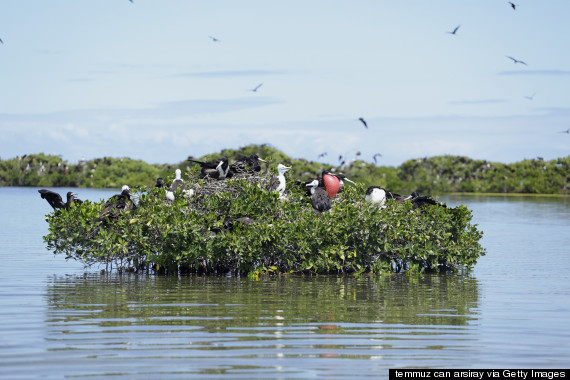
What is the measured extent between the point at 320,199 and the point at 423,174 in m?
75.8

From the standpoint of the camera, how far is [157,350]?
28.9 ft

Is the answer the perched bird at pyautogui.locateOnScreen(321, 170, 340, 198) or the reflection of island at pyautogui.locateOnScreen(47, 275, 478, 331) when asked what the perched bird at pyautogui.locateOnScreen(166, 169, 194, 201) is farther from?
the perched bird at pyautogui.locateOnScreen(321, 170, 340, 198)

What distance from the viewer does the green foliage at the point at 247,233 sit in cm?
1551

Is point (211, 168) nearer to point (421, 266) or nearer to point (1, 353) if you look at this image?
point (421, 266)

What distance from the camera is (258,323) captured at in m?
10.6

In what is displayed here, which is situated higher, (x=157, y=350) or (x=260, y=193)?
(x=260, y=193)

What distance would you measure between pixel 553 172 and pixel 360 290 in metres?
77.5

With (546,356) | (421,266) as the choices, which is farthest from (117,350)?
(421,266)

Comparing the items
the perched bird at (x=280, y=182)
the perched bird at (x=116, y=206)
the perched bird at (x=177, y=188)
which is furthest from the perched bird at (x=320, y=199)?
the perched bird at (x=116, y=206)

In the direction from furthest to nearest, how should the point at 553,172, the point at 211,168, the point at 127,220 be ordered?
the point at 553,172 → the point at 211,168 → the point at 127,220

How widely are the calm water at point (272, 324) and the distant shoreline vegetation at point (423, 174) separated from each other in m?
66.6

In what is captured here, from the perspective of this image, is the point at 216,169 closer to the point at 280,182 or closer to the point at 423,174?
the point at 280,182

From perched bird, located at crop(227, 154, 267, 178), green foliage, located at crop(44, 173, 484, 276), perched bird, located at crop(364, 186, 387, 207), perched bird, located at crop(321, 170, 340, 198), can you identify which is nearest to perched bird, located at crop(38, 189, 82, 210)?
green foliage, located at crop(44, 173, 484, 276)

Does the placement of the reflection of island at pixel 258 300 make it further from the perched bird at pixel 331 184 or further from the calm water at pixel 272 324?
the perched bird at pixel 331 184
